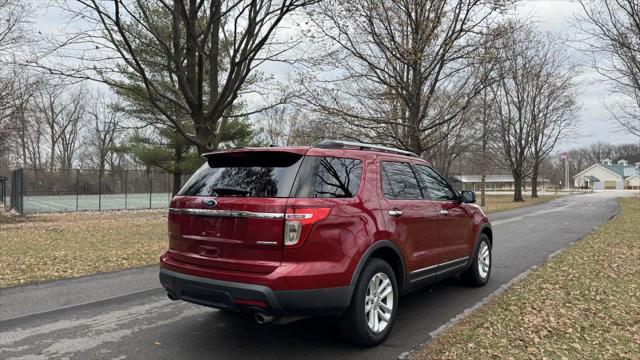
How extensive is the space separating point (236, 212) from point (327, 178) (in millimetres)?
855

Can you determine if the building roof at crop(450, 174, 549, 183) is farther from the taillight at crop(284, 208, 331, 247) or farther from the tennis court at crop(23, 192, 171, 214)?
the taillight at crop(284, 208, 331, 247)

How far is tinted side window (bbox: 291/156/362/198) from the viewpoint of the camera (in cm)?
392

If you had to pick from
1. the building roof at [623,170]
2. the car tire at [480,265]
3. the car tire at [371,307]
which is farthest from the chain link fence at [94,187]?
the building roof at [623,170]

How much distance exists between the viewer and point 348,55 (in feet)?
53.5

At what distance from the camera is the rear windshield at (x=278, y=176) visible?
155 inches

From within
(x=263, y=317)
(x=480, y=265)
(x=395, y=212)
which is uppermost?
(x=395, y=212)

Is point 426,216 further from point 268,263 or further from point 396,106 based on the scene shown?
point 396,106

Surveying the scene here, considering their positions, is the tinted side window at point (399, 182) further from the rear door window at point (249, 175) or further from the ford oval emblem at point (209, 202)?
the ford oval emblem at point (209, 202)

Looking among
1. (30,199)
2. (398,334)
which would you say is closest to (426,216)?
(398,334)

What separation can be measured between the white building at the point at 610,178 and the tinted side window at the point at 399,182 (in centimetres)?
12101

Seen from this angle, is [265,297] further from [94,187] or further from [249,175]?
[94,187]

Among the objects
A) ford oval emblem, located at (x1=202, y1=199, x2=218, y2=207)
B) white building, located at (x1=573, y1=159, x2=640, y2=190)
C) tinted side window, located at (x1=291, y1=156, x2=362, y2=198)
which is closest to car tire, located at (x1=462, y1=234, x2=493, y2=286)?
tinted side window, located at (x1=291, y1=156, x2=362, y2=198)

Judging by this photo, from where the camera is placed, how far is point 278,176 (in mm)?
3975

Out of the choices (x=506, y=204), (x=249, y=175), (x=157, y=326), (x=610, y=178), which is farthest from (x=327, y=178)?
(x=610, y=178)
